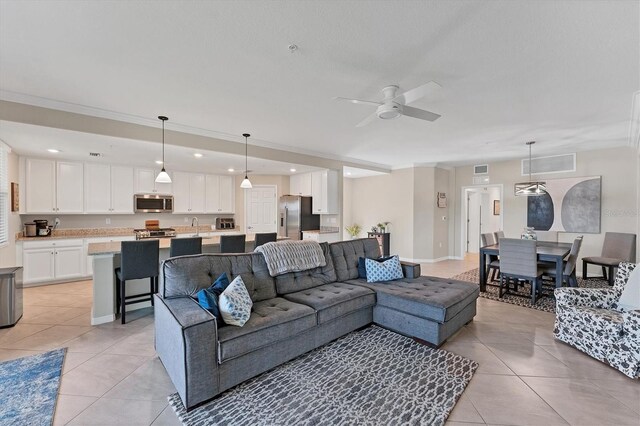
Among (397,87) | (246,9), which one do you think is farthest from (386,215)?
(246,9)

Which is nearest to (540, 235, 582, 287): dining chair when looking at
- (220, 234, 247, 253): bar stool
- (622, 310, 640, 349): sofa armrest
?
(622, 310, 640, 349): sofa armrest

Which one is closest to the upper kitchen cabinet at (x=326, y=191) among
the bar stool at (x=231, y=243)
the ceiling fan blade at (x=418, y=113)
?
the bar stool at (x=231, y=243)

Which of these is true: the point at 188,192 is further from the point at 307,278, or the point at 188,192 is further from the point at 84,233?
the point at 307,278

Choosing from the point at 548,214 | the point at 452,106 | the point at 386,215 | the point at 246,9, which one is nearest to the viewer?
the point at 246,9

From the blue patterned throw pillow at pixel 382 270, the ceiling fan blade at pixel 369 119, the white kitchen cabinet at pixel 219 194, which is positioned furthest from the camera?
the white kitchen cabinet at pixel 219 194

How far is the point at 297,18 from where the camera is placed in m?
1.86

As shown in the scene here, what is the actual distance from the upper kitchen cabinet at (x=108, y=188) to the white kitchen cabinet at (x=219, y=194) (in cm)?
161

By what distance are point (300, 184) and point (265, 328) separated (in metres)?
5.12

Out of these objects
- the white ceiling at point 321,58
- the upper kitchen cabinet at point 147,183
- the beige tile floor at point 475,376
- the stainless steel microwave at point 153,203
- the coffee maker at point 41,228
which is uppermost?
the white ceiling at point 321,58

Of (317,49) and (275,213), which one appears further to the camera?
(275,213)

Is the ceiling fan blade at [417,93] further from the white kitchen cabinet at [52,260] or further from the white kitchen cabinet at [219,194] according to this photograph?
the white kitchen cabinet at [52,260]

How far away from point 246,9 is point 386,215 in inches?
275

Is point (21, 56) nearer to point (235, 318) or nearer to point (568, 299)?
point (235, 318)

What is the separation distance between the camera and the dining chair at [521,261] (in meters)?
3.90
